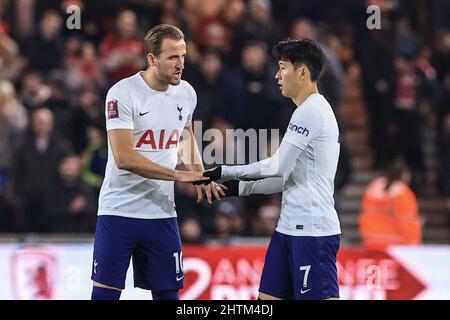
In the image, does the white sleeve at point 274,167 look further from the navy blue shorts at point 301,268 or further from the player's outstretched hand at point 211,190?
the navy blue shorts at point 301,268

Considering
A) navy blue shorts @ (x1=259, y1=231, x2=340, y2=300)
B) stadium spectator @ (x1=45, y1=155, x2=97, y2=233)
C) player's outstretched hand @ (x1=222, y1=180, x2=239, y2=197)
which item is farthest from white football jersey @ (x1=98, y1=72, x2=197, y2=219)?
stadium spectator @ (x1=45, y1=155, x2=97, y2=233)

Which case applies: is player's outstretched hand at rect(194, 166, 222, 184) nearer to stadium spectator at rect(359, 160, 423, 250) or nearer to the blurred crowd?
the blurred crowd

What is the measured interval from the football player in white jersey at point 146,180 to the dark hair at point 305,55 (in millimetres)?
686

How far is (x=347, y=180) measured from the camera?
13094 millimetres

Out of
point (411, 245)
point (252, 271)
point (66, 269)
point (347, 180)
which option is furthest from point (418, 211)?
point (66, 269)

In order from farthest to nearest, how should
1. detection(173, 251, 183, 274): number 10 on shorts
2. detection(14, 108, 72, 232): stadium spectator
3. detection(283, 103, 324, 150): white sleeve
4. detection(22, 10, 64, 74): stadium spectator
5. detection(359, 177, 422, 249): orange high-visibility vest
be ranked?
detection(22, 10, 64, 74): stadium spectator, detection(359, 177, 422, 249): orange high-visibility vest, detection(14, 108, 72, 232): stadium spectator, detection(173, 251, 183, 274): number 10 on shorts, detection(283, 103, 324, 150): white sleeve

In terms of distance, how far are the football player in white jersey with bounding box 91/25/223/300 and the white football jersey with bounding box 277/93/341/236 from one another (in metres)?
0.59

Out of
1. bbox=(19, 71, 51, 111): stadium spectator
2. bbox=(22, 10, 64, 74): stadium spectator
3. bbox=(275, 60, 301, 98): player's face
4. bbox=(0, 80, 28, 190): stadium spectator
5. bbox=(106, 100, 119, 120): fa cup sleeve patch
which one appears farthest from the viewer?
bbox=(22, 10, 64, 74): stadium spectator

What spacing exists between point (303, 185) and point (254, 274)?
3.76 meters

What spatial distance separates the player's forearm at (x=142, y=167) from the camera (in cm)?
766

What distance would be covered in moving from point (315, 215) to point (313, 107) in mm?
672

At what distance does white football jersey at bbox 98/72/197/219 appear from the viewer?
7809 mm

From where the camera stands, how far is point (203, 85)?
12.9m

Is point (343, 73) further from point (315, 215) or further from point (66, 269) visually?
point (315, 215)
